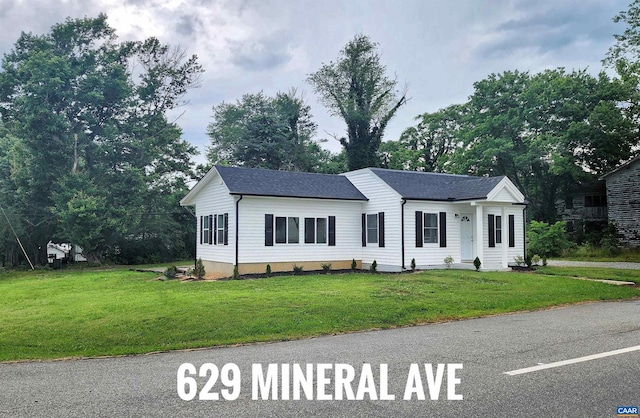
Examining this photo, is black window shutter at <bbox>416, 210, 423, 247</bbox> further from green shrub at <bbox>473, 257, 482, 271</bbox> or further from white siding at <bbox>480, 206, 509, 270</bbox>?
white siding at <bbox>480, 206, 509, 270</bbox>

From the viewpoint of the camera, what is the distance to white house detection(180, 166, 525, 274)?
1988 centimetres

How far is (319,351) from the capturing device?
759cm

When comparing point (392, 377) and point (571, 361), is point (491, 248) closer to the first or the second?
point (571, 361)

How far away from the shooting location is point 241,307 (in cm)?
1136

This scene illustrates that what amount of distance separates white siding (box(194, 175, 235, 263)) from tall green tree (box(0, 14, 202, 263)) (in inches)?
378

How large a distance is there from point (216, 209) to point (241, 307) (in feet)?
34.5

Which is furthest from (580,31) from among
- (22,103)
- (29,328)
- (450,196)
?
(22,103)

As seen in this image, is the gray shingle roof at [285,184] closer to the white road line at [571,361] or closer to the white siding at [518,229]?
the white siding at [518,229]

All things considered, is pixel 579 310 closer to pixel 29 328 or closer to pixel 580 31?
pixel 29 328

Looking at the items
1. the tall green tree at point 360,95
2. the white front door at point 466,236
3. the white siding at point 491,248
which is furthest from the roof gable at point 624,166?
the white front door at point 466,236

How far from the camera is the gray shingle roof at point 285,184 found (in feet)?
65.6

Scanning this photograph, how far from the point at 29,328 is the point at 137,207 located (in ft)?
76.4

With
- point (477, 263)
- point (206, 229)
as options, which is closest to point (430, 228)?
point (477, 263)

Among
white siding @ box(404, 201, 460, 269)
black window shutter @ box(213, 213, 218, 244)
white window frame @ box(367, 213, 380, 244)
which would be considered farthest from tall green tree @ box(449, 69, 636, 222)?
black window shutter @ box(213, 213, 218, 244)
